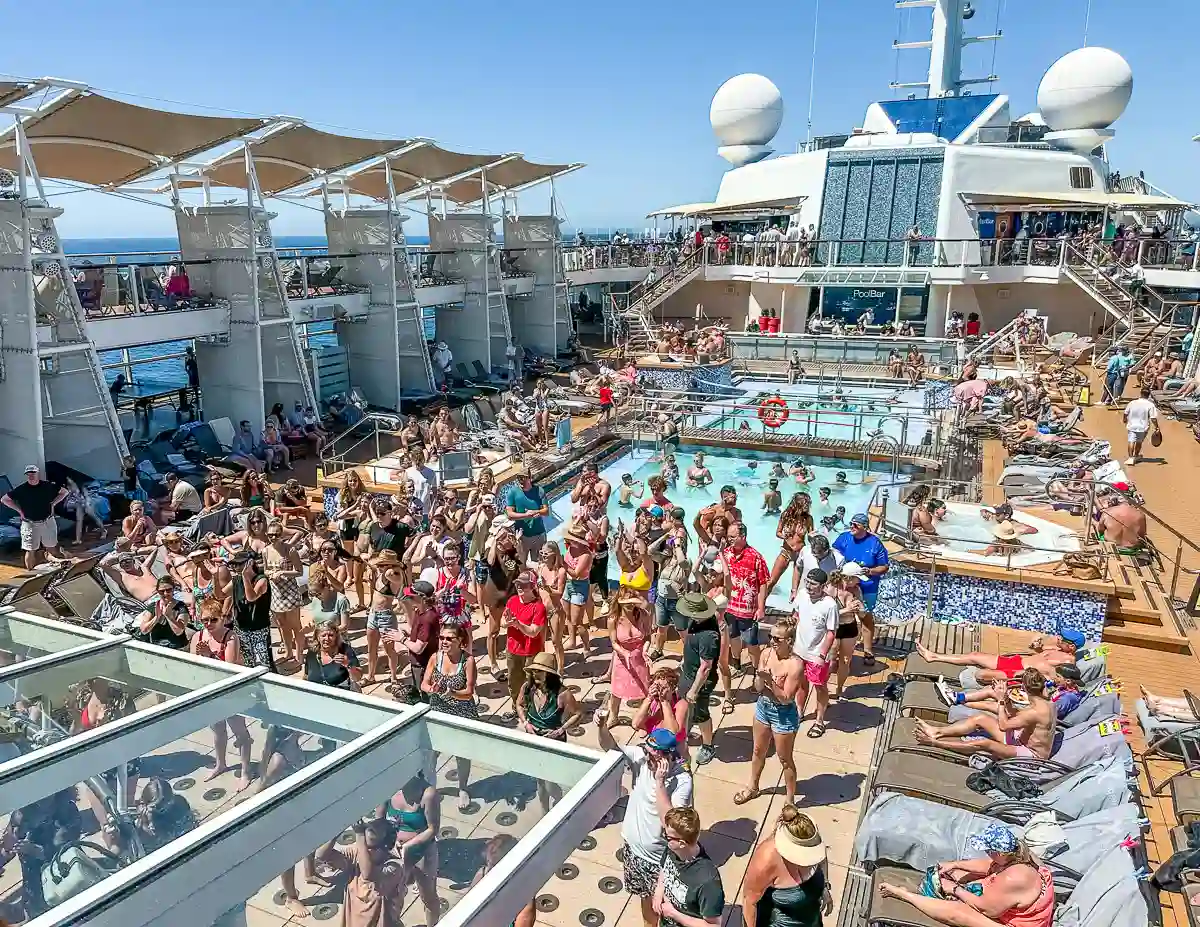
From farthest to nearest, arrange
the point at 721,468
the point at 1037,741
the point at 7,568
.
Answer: the point at 721,468 → the point at 7,568 → the point at 1037,741

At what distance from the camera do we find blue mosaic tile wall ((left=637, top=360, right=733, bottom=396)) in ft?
67.2

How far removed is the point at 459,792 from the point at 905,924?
2407 millimetres

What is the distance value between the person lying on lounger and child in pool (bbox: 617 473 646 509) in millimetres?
8527

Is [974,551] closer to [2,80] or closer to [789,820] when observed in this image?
[789,820]

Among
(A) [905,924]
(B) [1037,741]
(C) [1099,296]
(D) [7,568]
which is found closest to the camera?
(A) [905,924]

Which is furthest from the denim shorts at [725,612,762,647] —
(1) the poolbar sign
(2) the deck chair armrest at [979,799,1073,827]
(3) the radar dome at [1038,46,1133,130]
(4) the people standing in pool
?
(3) the radar dome at [1038,46,1133,130]

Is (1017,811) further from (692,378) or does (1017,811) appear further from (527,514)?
(692,378)

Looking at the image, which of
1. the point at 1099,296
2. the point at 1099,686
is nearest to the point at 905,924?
the point at 1099,686

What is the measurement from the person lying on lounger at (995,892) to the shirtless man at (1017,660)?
2.10 meters

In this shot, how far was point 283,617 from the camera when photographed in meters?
7.41

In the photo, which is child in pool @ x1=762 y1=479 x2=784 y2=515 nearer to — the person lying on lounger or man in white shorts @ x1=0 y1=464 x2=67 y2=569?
the person lying on lounger

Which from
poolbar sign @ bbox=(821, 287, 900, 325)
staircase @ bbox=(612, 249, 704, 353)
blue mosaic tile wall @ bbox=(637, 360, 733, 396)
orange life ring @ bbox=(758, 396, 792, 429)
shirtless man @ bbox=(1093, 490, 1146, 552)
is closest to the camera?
shirtless man @ bbox=(1093, 490, 1146, 552)

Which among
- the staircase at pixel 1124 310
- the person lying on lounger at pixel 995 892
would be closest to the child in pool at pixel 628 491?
the person lying on lounger at pixel 995 892

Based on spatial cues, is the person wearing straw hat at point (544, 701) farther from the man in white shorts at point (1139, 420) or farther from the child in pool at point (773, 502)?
the man in white shorts at point (1139, 420)
